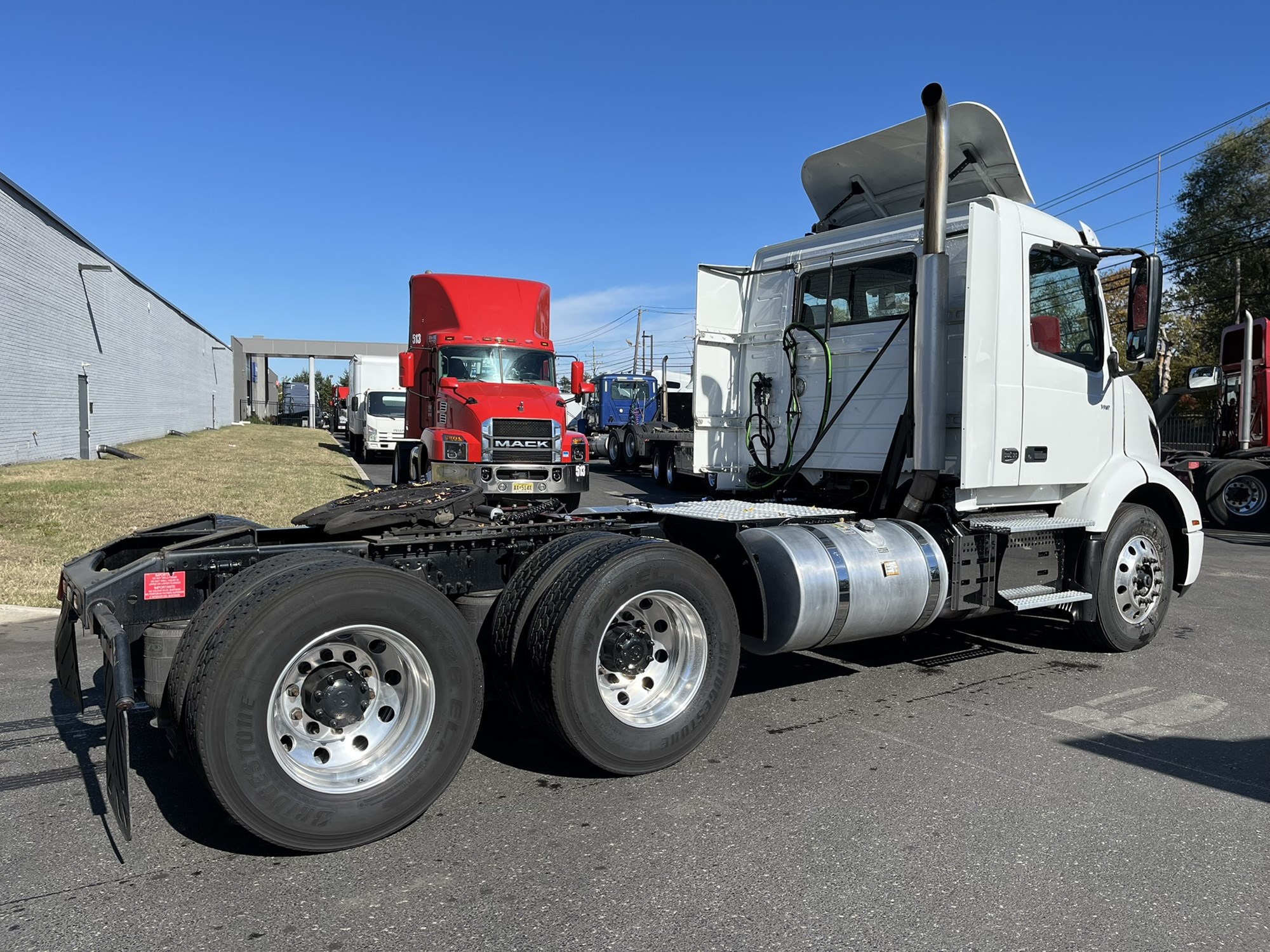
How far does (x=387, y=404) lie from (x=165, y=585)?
26436 millimetres

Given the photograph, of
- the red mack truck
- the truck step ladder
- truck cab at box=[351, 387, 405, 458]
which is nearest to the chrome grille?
the red mack truck

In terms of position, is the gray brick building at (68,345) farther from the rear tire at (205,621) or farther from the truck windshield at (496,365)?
the rear tire at (205,621)

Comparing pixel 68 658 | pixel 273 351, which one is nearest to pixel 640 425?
pixel 68 658

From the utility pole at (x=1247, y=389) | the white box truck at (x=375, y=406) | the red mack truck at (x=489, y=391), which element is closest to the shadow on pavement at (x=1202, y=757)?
the red mack truck at (x=489, y=391)

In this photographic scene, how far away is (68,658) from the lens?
4.07m

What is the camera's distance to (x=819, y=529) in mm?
5367

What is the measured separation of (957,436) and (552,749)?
324cm

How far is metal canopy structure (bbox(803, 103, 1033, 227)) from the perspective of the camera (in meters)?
6.18

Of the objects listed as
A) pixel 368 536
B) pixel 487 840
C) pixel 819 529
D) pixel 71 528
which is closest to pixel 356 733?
pixel 487 840

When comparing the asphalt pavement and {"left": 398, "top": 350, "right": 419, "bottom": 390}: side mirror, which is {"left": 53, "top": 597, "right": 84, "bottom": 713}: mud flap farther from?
{"left": 398, "top": 350, "right": 419, "bottom": 390}: side mirror

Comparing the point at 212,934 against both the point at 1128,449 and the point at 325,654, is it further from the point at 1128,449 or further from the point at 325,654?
the point at 1128,449

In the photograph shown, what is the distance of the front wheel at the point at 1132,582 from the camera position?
6457mm

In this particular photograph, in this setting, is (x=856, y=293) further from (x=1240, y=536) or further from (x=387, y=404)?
(x=387, y=404)

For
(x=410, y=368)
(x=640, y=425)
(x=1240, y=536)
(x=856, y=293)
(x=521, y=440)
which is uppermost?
(x=410, y=368)
